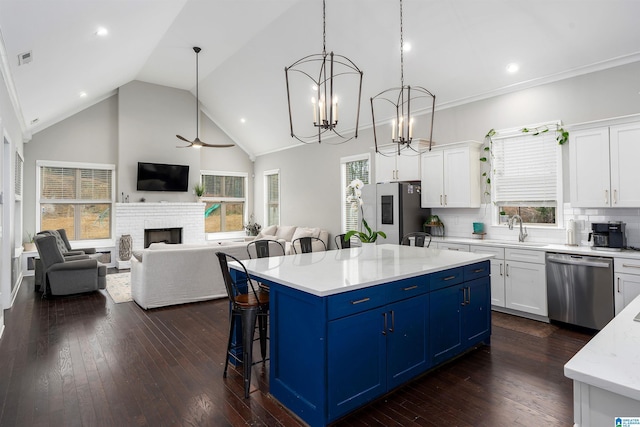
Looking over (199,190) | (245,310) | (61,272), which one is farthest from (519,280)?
(199,190)

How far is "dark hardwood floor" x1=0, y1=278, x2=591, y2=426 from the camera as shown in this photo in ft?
7.99

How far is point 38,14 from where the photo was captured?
322 cm

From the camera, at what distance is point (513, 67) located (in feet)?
15.6

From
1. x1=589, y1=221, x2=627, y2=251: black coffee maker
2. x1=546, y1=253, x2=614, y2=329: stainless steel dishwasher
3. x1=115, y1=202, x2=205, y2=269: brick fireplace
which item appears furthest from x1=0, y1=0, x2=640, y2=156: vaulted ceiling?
x1=115, y1=202, x2=205, y2=269: brick fireplace

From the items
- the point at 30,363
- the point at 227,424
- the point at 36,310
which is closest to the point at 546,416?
the point at 227,424

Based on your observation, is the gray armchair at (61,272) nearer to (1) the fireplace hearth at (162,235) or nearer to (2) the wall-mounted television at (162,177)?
(1) the fireplace hearth at (162,235)

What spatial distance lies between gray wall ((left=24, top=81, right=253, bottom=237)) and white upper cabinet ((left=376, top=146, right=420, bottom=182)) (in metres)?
5.35

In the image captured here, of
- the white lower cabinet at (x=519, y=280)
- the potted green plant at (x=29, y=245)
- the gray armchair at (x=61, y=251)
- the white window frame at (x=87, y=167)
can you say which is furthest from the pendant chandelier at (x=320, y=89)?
the potted green plant at (x=29, y=245)

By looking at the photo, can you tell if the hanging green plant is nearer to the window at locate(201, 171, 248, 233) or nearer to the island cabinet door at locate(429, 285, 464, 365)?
the island cabinet door at locate(429, 285, 464, 365)

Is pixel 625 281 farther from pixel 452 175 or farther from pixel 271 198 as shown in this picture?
pixel 271 198

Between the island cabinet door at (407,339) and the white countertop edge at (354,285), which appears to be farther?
the island cabinet door at (407,339)

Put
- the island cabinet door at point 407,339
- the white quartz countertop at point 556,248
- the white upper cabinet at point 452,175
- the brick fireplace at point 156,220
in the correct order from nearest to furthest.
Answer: the island cabinet door at point 407,339, the white quartz countertop at point 556,248, the white upper cabinet at point 452,175, the brick fireplace at point 156,220

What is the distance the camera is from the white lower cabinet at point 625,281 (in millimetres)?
3613

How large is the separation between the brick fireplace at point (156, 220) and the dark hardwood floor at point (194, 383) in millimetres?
4093
